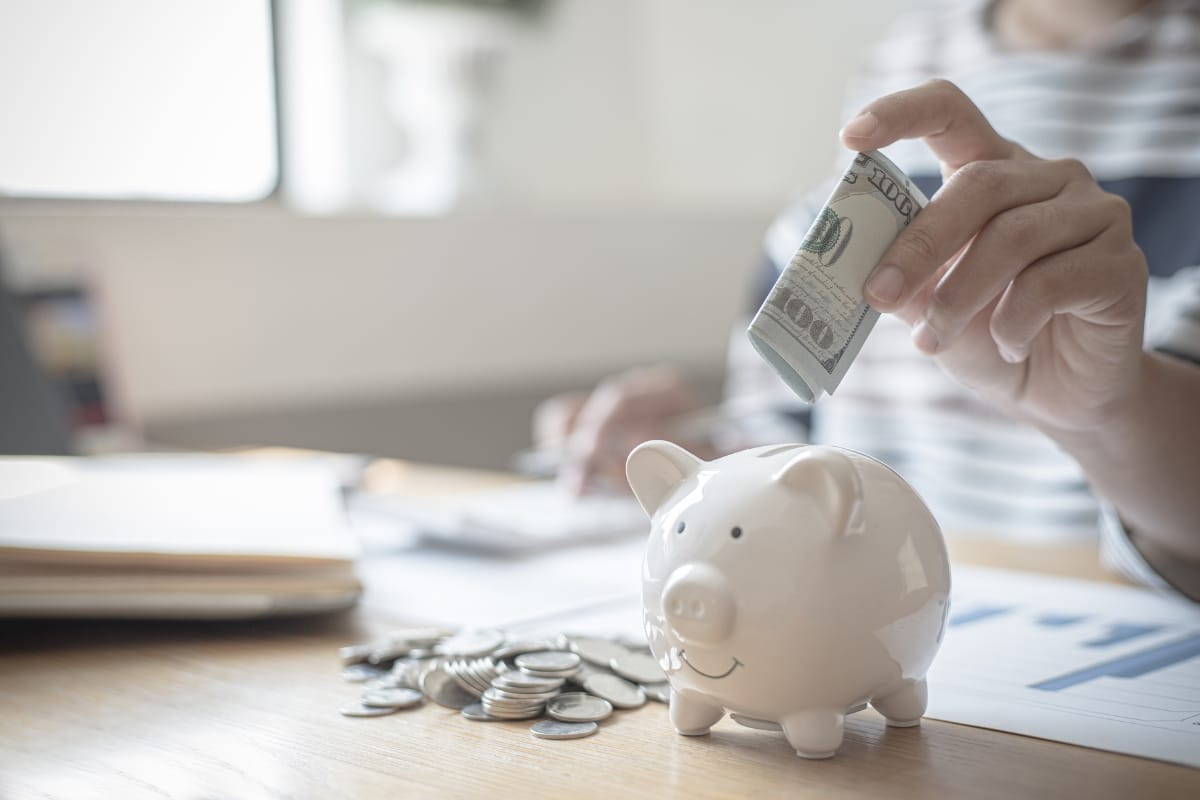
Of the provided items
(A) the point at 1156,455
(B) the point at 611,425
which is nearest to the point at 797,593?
(A) the point at 1156,455

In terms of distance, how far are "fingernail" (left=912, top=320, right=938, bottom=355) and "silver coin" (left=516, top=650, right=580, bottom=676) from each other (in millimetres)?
256

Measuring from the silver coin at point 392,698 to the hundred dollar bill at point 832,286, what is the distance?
24 cm

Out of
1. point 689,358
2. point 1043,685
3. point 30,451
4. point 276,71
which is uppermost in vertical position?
point 276,71

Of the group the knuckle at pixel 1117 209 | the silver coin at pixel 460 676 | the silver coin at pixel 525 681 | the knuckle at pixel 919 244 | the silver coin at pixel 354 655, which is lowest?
the silver coin at pixel 354 655

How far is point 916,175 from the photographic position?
139 centimetres

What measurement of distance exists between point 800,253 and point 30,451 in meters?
1.07

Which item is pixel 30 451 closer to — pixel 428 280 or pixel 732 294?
pixel 428 280

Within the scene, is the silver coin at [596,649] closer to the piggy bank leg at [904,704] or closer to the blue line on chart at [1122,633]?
the piggy bank leg at [904,704]

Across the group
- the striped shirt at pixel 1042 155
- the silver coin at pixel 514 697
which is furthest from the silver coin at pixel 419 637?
the striped shirt at pixel 1042 155

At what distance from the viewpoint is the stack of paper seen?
721 mm

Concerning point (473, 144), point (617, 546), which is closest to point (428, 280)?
point (473, 144)

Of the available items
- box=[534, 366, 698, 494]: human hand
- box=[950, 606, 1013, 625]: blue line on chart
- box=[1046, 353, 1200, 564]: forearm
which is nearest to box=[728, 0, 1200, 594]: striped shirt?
box=[534, 366, 698, 494]: human hand

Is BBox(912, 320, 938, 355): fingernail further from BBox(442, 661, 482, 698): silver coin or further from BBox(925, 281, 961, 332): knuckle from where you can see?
BBox(442, 661, 482, 698): silver coin

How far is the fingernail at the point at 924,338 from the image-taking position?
65cm
